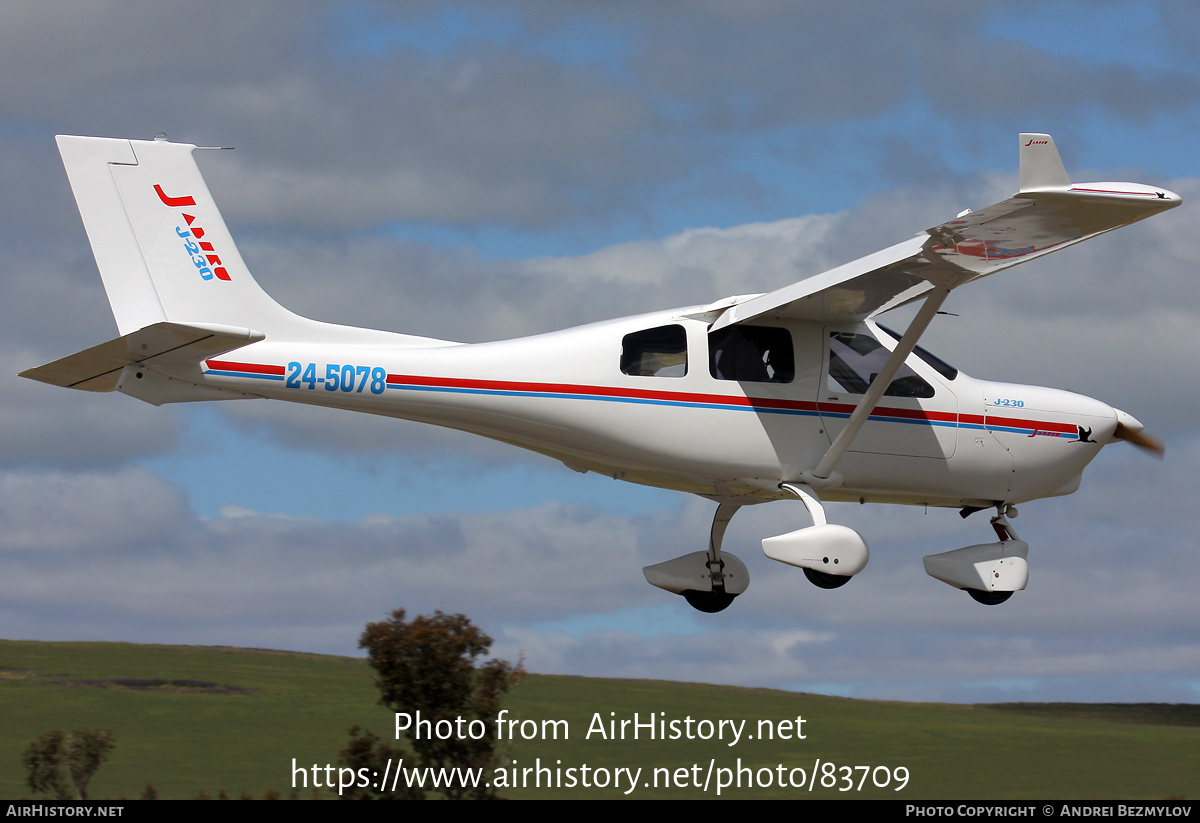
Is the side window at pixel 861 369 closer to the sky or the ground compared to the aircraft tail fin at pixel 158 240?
closer to the ground

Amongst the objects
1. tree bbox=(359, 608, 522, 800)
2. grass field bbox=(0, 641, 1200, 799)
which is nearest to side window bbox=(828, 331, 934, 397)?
tree bbox=(359, 608, 522, 800)

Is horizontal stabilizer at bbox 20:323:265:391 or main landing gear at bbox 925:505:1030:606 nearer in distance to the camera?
horizontal stabilizer at bbox 20:323:265:391

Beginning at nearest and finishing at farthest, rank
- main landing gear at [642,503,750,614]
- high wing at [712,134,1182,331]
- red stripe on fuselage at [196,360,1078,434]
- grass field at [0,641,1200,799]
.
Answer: high wing at [712,134,1182,331] → red stripe on fuselage at [196,360,1078,434] → main landing gear at [642,503,750,614] → grass field at [0,641,1200,799]

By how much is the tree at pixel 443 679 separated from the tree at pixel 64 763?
33.9 feet

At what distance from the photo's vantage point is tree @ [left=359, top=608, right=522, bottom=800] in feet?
88.4

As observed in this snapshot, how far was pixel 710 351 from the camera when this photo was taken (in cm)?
1283

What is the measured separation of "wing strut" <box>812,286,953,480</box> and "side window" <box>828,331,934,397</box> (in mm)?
385

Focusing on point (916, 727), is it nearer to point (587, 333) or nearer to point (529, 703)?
point (529, 703)

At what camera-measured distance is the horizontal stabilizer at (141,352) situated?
11059mm

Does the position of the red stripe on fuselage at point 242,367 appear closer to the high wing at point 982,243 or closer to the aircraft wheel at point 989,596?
the high wing at point 982,243

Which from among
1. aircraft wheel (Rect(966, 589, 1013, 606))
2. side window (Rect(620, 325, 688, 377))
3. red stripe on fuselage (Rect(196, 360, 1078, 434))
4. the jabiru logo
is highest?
the jabiru logo

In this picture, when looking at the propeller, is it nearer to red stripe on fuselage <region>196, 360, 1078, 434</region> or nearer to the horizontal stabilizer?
red stripe on fuselage <region>196, 360, 1078, 434</region>

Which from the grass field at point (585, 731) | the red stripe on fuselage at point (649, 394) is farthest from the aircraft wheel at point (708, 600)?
the grass field at point (585, 731)
